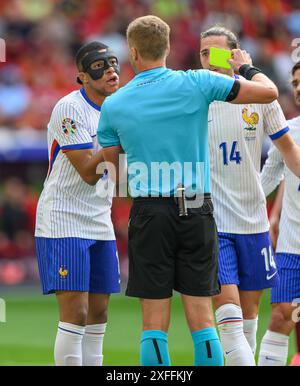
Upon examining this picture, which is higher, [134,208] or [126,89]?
[126,89]

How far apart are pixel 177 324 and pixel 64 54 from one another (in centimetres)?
943

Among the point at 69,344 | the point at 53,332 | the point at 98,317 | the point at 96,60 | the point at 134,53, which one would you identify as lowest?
A: the point at 53,332

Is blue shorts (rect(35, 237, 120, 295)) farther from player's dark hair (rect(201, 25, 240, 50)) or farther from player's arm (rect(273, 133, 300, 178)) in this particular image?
player's dark hair (rect(201, 25, 240, 50))

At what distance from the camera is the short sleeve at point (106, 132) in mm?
5887

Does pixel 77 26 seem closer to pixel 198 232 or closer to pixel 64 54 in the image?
pixel 64 54

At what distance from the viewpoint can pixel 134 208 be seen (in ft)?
19.4

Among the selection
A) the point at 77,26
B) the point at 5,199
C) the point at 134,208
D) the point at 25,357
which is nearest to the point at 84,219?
the point at 134,208

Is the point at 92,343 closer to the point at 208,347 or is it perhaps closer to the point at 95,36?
the point at 208,347

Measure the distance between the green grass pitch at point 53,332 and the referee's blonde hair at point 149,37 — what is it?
358 cm

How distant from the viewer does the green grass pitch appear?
9.37m

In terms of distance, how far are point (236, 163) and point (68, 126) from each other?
120cm

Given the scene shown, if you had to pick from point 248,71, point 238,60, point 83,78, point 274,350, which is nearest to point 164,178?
point 248,71

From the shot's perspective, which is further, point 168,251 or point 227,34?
point 227,34

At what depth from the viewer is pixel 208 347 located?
229 inches
